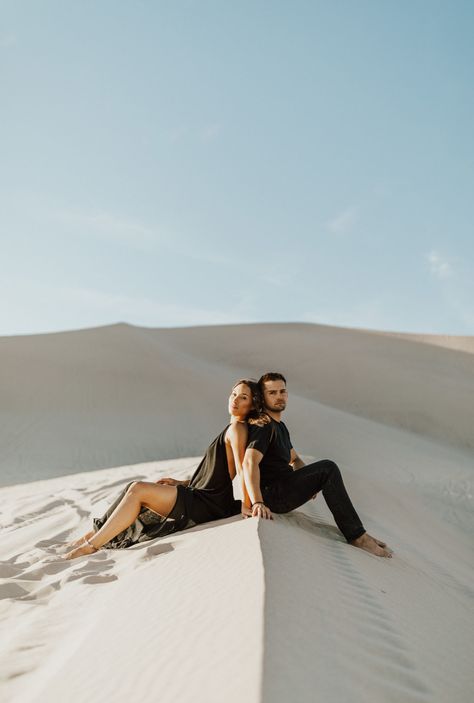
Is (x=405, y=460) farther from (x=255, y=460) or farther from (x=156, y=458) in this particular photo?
(x=255, y=460)

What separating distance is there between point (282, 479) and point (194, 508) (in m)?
0.70

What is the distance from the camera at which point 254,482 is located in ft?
13.8

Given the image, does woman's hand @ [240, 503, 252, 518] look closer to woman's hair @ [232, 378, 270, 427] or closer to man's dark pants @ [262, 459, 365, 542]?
man's dark pants @ [262, 459, 365, 542]

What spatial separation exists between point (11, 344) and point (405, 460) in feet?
61.0

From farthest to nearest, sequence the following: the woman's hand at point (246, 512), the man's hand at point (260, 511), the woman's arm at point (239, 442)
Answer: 1. the woman's arm at point (239, 442)
2. the woman's hand at point (246, 512)
3. the man's hand at point (260, 511)

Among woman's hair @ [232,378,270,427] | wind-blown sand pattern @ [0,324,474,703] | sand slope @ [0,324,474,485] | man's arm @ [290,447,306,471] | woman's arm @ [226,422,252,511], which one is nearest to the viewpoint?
wind-blown sand pattern @ [0,324,474,703]

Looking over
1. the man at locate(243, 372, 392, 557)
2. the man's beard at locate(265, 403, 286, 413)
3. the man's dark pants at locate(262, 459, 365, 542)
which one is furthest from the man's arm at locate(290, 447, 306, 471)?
the man's beard at locate(265, 403, 286, 413)

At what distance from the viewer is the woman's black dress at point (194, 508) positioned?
4.51 m

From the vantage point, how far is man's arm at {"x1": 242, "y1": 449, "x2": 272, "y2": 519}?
13.6 feet

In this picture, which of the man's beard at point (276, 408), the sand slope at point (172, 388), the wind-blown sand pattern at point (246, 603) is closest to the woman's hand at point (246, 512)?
the wind-blown sand pattern at point (246, 603)

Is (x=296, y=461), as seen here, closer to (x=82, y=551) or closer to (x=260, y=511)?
(x=260, y=511)

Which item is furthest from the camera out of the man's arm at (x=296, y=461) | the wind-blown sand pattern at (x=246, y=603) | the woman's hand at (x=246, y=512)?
the man's arm at (x=296, y=461)

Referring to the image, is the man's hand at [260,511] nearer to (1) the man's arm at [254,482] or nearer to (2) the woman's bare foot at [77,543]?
(1) the man's arm at [254,482]

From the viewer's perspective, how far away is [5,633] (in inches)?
113
